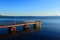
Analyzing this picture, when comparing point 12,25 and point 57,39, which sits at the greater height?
point 12,25

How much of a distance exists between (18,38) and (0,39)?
4692 mm

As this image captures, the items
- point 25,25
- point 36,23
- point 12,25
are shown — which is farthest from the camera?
point 36,23

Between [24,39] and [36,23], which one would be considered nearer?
[24,39]

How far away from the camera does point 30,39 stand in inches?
1094

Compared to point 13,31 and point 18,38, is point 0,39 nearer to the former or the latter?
point 18,38

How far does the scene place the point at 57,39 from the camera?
2877 centimetres

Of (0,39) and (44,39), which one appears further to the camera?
(44,39)

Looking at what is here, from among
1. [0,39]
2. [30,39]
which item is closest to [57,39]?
[30,39]

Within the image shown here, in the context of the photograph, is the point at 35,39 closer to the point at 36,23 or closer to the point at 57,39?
the point at 57,39

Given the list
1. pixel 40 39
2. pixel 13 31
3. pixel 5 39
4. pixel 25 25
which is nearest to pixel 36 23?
pixel 25 25

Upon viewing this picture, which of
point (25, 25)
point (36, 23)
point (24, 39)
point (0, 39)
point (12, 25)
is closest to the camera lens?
point (0, 39)

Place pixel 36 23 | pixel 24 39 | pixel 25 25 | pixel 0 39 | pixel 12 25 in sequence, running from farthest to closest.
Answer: pixel 36 23
pixel 25 25
pixel 12 25
pixel 24 39
pixel 0 39

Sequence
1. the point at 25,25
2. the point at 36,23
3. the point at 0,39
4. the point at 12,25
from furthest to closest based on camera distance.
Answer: the point at 36,23
the point at 25,25
the point at 12,25
the point at 0,39

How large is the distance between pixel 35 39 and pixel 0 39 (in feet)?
27.4
